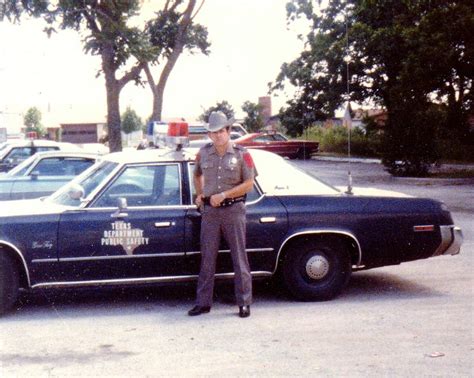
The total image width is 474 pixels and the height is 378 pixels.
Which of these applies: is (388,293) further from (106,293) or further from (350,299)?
(106,293)

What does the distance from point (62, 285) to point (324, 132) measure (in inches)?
1695

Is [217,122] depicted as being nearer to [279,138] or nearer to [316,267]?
[316,267]

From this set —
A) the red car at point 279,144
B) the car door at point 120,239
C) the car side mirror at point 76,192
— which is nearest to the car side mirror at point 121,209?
the car door at point 120,239

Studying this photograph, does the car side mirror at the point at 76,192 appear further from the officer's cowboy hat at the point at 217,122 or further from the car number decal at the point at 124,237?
the officer's cowboy hat at the point at 217,122

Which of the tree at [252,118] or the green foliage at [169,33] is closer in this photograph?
the green foliage at [169,33]

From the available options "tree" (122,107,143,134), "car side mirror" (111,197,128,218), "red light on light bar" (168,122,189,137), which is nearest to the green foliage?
"red light on light bar" (168,122,189,137)

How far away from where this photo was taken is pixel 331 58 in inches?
1593

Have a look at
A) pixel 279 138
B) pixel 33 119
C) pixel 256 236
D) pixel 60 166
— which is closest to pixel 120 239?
pixel 256 236

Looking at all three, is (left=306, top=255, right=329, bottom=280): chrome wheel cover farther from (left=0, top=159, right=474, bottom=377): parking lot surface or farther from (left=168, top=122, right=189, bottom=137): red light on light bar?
(left=168, top=122, right=189, bottom=137): red light on light bar

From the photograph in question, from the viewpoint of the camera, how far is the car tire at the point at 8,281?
6.45m

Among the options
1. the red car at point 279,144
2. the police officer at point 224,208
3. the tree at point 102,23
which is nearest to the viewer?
the police officer at point 224,208

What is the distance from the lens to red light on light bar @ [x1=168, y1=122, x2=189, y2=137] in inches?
283

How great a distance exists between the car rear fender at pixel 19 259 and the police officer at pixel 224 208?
1385 millimetres

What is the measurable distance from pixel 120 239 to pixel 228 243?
2.98 ft
